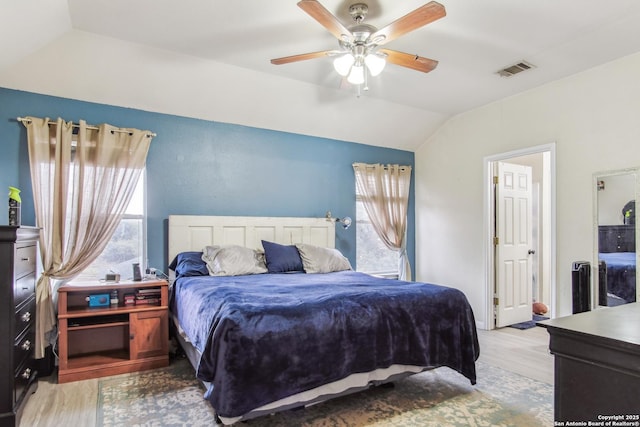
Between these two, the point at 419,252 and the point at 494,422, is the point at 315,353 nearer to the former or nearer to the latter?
the point at 494,422

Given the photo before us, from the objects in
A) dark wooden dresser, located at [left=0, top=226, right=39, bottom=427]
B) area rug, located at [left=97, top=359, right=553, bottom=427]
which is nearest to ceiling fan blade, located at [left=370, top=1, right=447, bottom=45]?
area rug, located at [left=97, top=359, right=553, bottom=427]

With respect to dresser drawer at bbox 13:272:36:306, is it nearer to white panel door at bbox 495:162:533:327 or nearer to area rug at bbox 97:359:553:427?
area rug at bbox 97:359:553:427

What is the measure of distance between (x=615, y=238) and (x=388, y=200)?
2569 mm

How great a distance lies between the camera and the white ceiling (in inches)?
98.8

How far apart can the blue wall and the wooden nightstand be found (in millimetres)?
621

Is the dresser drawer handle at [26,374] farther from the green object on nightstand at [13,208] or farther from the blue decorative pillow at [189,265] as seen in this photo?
the blue decorative pillow at [189,265]

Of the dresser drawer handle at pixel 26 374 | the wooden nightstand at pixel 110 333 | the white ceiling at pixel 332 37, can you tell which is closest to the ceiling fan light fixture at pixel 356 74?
the white ceiling at pixel 332 37

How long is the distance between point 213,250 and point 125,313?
933 millimetres

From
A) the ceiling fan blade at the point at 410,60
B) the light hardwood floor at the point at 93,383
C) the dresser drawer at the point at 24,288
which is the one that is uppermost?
the ceiling fan blade at the point at 410,60

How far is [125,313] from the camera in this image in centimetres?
324

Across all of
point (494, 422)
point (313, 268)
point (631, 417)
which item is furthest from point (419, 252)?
point (631, 417)

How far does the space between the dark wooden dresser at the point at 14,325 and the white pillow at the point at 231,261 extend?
139 cm

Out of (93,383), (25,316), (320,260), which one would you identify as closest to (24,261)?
(25,316)

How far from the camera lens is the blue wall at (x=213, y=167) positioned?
3.18m
